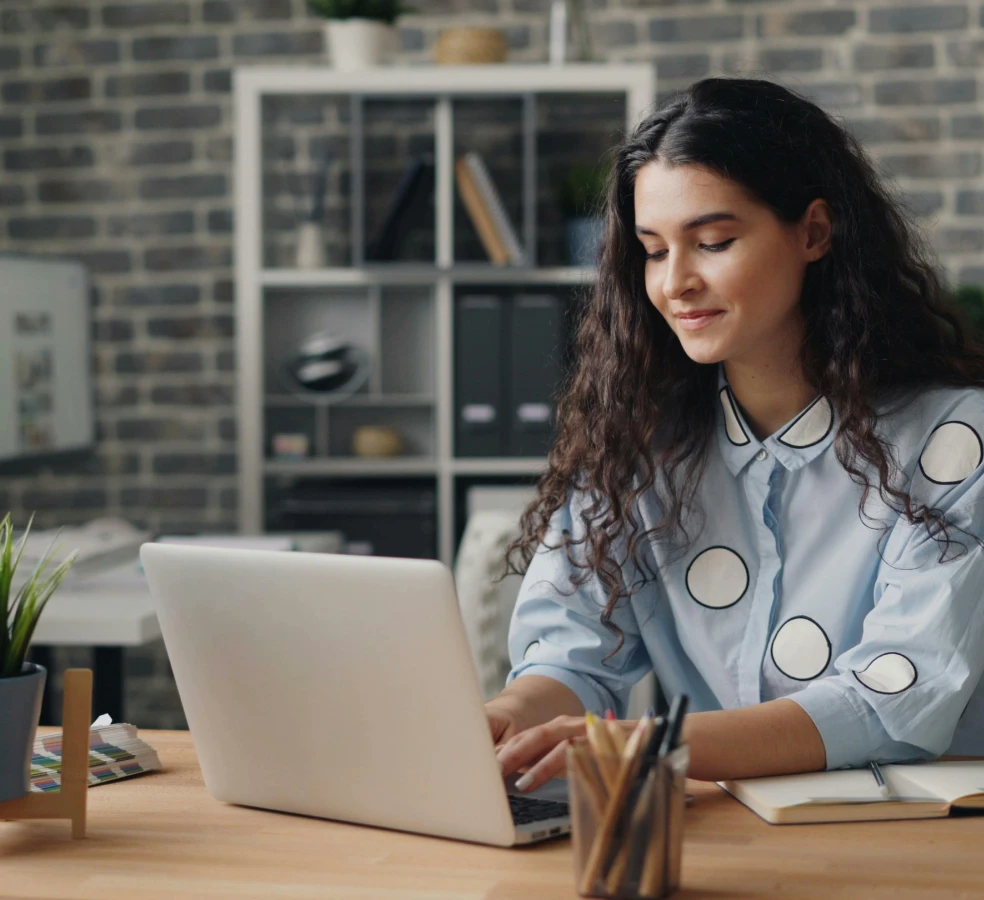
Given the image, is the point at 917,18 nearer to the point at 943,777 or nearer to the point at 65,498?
the point at 65,498

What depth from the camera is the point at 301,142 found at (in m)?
3.72

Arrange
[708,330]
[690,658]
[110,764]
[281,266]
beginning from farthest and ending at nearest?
1. [281,266]
2. [690,658]
3. [708,330]
4. [110,764]

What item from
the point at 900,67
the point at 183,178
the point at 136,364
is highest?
the point at 900,67

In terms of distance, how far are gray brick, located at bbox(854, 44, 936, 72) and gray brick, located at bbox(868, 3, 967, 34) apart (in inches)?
1.6

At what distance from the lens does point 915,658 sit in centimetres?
127

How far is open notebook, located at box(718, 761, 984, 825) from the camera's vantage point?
1.09 meters

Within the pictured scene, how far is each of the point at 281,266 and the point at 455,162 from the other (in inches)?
22.9

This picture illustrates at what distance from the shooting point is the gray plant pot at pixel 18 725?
105cm

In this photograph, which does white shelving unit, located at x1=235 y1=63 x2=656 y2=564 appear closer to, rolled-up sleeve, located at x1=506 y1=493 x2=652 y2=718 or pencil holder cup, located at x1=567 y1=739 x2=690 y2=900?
rolled-up sleeve, located at x1=506 y1=493 x2=652 y2=718

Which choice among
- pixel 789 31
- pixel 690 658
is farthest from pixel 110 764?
pixel 789 31

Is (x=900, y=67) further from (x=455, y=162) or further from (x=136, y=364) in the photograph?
(x=136, y=364)

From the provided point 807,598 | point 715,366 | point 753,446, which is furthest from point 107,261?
point 807,598

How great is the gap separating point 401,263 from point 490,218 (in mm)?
254

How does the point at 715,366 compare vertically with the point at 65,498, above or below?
above
